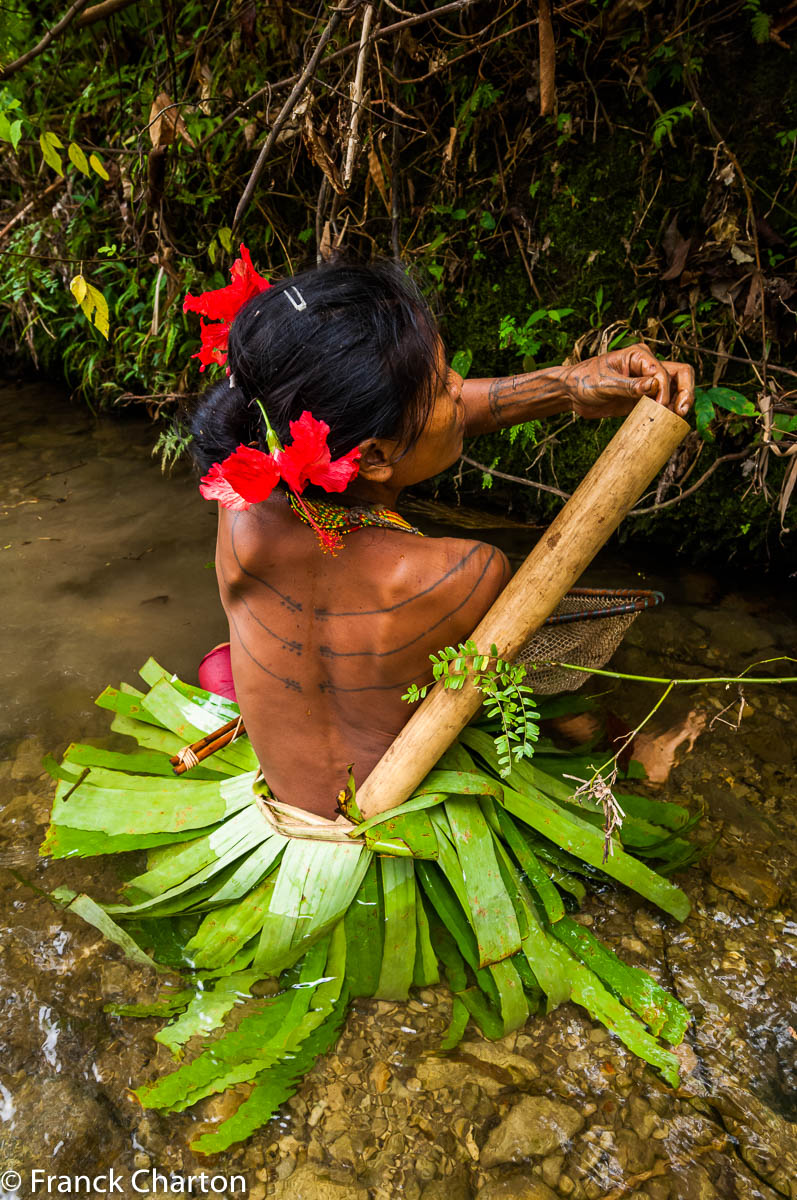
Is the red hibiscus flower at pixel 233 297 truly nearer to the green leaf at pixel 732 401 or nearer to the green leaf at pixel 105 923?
the green leaf at pixel 105 923

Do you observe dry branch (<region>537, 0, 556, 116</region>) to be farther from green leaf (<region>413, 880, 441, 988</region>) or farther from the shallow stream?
green leaf (<region>413, 880, 441, 988</region>)

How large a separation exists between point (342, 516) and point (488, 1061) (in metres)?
1.08

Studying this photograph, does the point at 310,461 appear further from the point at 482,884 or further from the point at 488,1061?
the point at 488,1061

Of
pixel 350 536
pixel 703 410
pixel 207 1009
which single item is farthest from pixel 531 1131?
pixel 703 410

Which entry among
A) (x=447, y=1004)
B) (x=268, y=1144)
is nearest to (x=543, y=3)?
(x=447, y=1004)

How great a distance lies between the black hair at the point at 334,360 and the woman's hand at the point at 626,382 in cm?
42

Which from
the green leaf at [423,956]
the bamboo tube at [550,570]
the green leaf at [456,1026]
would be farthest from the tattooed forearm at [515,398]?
the green leaf at [456,1026]

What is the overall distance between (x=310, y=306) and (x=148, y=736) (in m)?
1.30

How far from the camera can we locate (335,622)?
1373 millimetres

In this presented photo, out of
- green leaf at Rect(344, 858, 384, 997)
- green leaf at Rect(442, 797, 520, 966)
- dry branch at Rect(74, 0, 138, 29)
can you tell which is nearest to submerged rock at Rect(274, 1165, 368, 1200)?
green leaf at Rect(344, 858, 384, 997)

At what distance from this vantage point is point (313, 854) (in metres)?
1.57

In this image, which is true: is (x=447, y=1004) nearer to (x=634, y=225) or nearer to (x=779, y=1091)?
(x=779, y=1091)

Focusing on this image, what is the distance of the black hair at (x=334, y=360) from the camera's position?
1204 millimetres

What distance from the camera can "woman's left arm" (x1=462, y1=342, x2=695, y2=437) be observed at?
4.56ft
